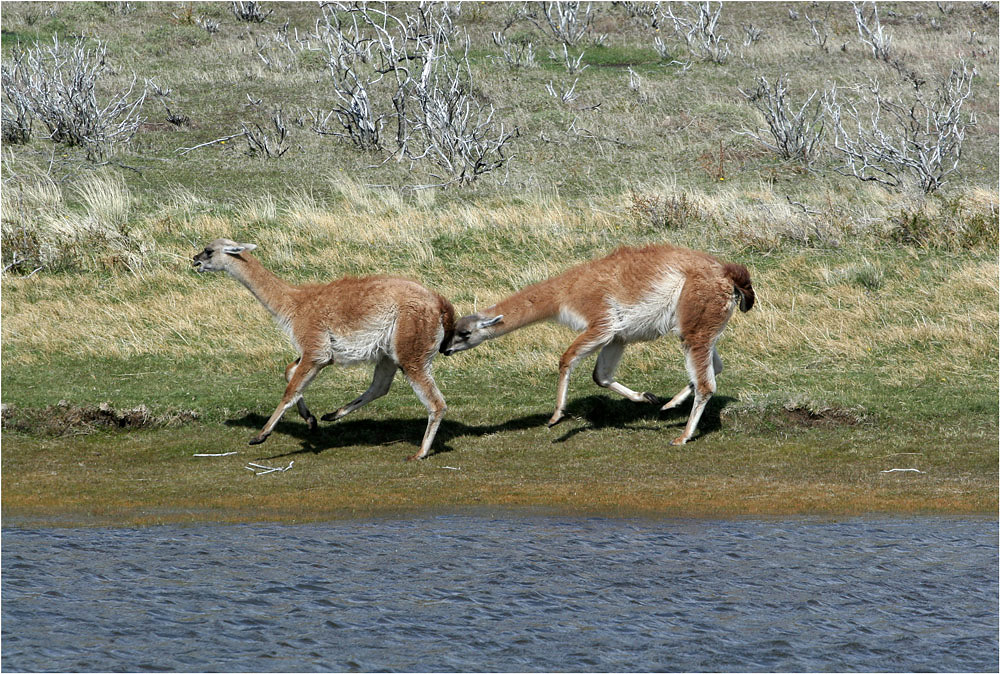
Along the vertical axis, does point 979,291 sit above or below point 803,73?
below

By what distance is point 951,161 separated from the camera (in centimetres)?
2059

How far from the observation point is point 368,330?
9406 millimetres

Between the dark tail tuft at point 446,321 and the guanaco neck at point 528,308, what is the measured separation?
0.36 meters

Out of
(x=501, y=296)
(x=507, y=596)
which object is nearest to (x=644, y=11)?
(x=501, y=296)

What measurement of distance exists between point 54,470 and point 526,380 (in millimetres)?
4358

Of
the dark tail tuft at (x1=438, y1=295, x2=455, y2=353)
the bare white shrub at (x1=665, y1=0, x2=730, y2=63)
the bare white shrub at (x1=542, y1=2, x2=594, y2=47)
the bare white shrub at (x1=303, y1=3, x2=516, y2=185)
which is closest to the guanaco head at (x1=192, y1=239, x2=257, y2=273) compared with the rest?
the dark tail tuft at (x1=438, y1=295, x2=455, y2=353)

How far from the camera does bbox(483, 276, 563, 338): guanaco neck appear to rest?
33.2 ft

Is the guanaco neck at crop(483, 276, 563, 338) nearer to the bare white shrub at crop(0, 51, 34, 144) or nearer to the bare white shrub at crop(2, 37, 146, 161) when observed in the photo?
the bare white shrub at crop(2, 37, 146, 161)

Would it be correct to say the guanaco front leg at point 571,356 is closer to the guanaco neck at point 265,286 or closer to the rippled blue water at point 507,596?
the rippled blue water at point 507,596

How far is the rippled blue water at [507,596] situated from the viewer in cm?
615

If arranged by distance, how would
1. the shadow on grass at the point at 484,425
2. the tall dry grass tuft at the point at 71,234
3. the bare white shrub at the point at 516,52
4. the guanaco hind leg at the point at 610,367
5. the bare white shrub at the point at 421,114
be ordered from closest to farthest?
the shadow on grass at the point at 484,425 → the guanaco hind leg at the point at 610,367 → the tall dry grass tuft at the point at 71,234 → the bare white shrub at the point at 421,114 → the bare white shrub at the point at 516,52

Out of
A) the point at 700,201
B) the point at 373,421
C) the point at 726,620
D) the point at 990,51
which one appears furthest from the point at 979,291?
the point at 990,51

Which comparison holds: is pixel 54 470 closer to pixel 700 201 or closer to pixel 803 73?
pixel 700 201

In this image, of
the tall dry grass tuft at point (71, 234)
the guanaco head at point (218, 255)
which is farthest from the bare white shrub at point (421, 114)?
the guanaco head at point (218, 255)
